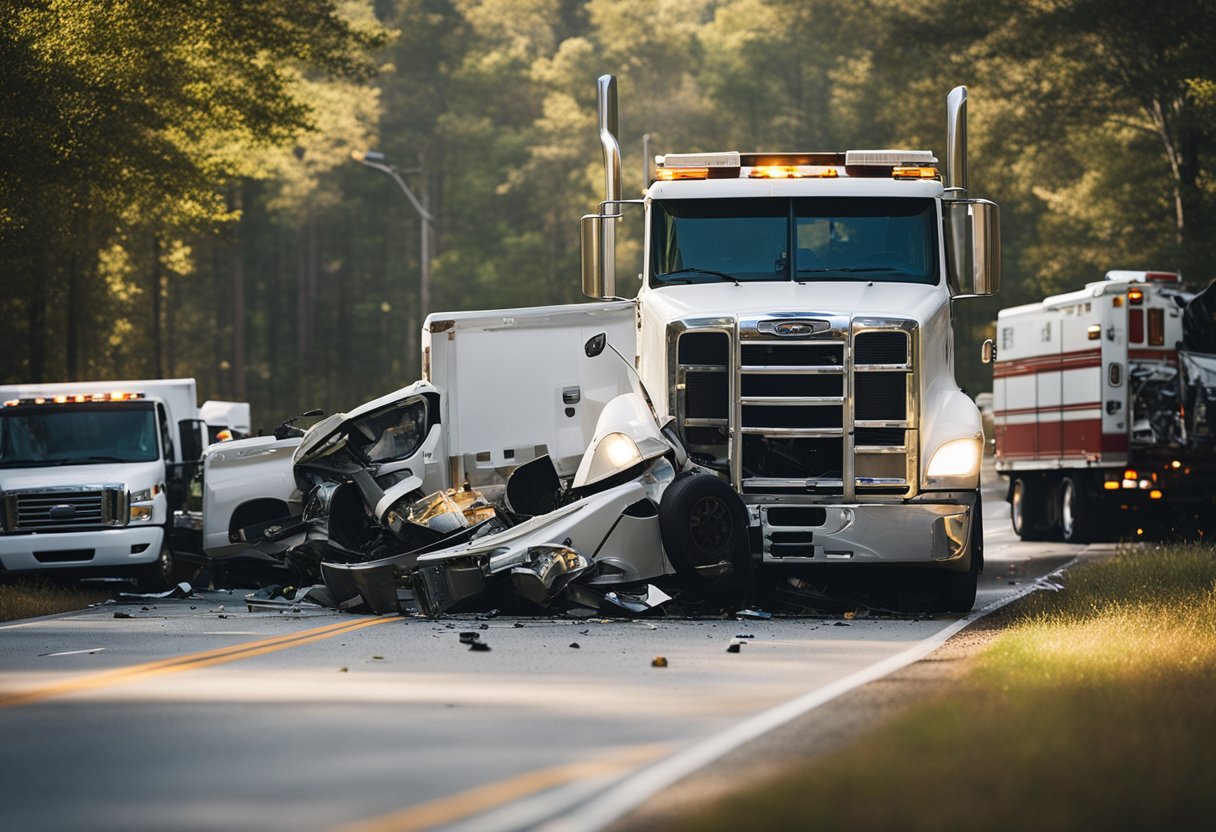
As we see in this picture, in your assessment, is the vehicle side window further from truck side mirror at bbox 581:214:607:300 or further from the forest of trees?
truck side mirror at bbox 581:214:607:300

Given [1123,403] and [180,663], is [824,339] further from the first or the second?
[1123,403]

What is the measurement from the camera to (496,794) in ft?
25.0

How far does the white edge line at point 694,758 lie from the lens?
7.09 metres

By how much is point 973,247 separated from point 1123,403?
12.4 m

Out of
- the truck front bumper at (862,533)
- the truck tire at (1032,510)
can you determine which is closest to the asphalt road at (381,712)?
the truck front bumper at (862,533)

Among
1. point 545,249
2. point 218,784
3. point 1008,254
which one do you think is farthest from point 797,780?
point 545,249

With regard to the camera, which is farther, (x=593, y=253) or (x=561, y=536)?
(x=593, y=253)

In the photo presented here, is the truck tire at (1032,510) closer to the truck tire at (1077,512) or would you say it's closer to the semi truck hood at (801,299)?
the truck tire at (1077,512)

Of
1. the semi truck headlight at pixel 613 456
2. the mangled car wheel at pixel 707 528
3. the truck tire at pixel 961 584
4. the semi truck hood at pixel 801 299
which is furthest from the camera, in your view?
the truck tire at pixel 961 584

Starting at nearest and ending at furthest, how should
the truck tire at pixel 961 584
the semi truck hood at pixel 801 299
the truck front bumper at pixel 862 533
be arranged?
the truck front bumper at pixel 862 533 < the semi truck hood at pixel 801 299 < the truck tire at pixel 961 584

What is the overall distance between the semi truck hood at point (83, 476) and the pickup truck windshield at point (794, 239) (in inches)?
318

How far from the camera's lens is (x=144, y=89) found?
34531 mm

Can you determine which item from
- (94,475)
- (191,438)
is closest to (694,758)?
(94,475)

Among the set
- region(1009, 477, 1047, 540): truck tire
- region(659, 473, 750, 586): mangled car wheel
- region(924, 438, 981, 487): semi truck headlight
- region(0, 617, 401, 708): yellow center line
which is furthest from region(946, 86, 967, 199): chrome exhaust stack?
region(1009, 477, 1047, 540): truck tire
